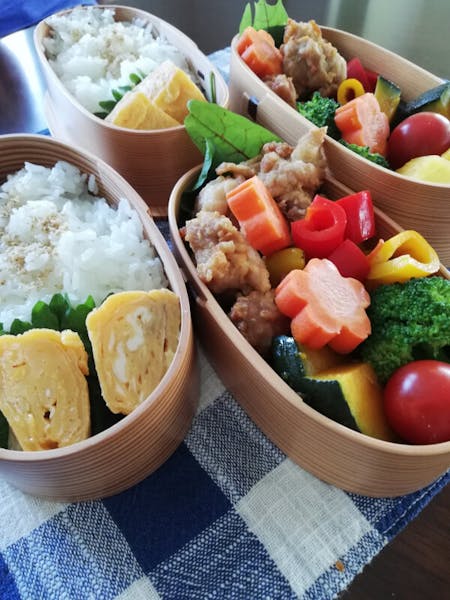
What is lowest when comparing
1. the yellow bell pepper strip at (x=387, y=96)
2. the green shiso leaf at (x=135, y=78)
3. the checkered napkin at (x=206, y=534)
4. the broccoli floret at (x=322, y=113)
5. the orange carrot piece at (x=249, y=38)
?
the checkered napkin at (x=206, y=534)

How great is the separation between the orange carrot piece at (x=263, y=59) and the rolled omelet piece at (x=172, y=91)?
0.86ft

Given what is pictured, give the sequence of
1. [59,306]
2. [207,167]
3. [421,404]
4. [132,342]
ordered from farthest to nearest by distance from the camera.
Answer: [207,167] → [59,306] → [132,342] → [421,404]

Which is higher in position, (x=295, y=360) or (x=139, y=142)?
(x=139, y=142)

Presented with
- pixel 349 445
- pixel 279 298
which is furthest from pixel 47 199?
pixel 349 445

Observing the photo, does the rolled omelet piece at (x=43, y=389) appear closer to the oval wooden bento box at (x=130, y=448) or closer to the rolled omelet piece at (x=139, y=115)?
the oval wooden bento box at (x=130, y=448)

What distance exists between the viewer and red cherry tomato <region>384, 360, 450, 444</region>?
1.10 metres

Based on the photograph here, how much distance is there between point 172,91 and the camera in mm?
1785

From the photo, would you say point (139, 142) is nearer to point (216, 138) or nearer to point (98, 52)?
point (216, 138)

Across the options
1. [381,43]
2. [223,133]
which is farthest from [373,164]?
[381,43]

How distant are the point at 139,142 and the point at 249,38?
647mm

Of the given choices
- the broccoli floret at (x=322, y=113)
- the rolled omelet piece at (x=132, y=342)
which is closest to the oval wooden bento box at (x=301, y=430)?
the rolled omelet piece at (x=132, y=342)

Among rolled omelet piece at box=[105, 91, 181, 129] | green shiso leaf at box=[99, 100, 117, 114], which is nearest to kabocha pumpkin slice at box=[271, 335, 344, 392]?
rolled omelet piece at box=[105, 91, 181, 129]

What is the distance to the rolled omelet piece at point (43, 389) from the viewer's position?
112cm

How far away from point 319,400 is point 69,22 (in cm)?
206
